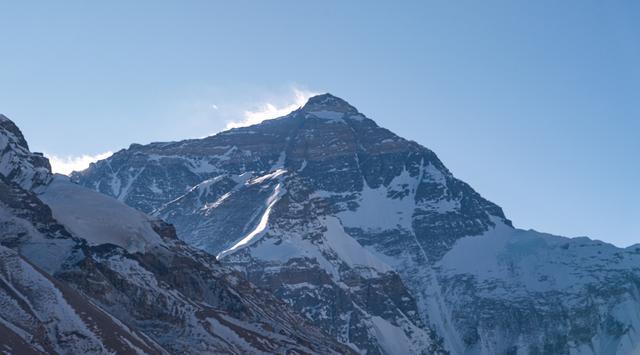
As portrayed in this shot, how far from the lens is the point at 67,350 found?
171 metres

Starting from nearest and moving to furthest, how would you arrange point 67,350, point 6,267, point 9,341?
point 9,341 → point 67,350 → point 6,267

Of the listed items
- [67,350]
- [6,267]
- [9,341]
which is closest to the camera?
[9,341]

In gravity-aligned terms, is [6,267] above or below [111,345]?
above

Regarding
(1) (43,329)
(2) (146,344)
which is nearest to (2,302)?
(1) (43,329)

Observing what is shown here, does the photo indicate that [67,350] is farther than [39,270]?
No

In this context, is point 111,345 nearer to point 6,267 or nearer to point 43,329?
point 43,329

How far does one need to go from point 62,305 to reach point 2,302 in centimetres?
1018

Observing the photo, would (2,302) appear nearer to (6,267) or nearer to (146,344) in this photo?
(6,267)

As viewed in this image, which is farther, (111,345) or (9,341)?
(111,345)

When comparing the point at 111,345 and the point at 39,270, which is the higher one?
the point at 39,270

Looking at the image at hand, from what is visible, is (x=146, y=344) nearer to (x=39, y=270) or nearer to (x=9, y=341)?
(x=39, y=270)

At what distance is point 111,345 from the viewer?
17662cm

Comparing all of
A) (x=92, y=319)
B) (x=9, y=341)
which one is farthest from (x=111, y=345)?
(x=9, y=341)

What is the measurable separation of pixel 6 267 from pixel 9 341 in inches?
1081
